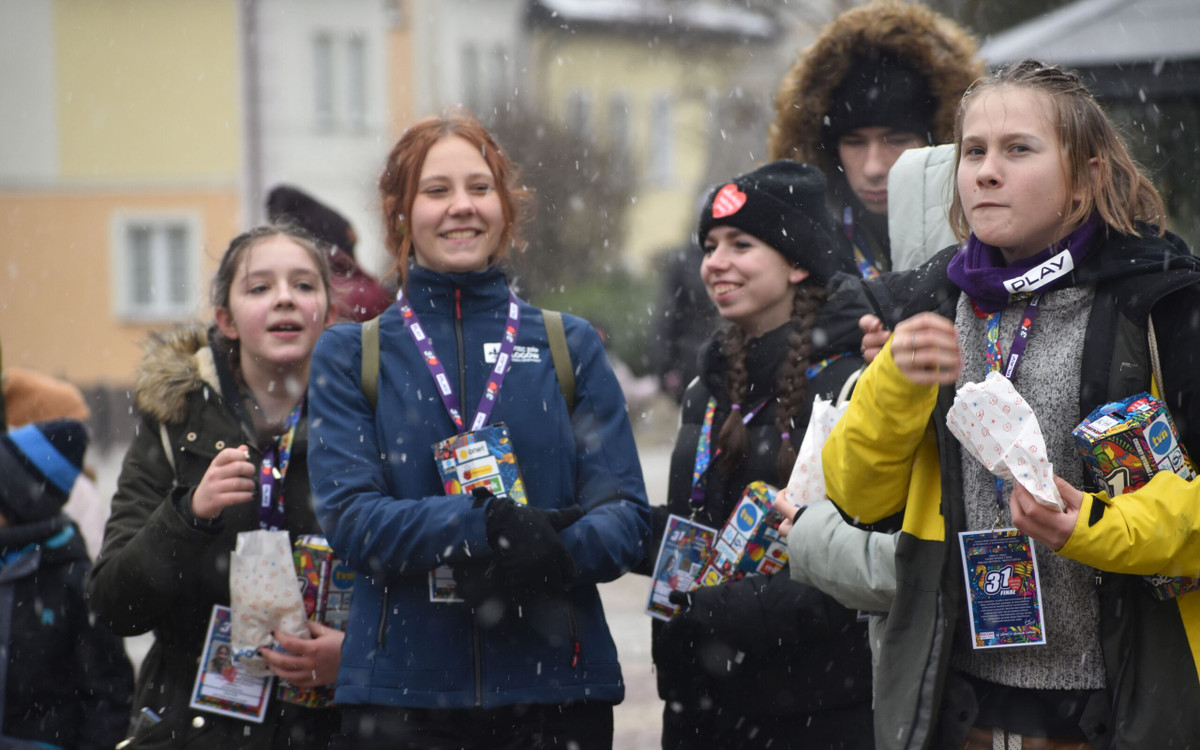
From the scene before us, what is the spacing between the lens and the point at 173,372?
13.8 feet

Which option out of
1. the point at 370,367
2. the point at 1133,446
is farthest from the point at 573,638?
the point at 1133,446

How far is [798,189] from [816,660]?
1427 mm

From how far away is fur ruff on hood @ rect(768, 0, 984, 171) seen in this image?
4844 millimetres

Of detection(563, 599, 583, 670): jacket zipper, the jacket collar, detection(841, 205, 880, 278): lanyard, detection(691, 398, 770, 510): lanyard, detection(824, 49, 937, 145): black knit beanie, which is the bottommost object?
detection(563, 599, 583, 670): jacket zipper

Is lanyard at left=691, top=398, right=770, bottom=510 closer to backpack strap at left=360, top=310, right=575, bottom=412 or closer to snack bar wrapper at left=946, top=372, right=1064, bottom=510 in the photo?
backpack strap at left=360, top=310, right=575, bottom=412

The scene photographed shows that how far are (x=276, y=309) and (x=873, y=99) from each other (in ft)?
7.06

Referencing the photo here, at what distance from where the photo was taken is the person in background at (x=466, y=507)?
3.46m

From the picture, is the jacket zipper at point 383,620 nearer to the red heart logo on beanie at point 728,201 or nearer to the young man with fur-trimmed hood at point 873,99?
the red heart logo on beanie at point 728,201

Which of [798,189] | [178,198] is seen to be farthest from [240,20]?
[798,189]

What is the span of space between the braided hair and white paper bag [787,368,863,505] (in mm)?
349

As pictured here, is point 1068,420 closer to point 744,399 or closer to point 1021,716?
point 1021,716

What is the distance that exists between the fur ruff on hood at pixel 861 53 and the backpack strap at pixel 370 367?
78.0 inches

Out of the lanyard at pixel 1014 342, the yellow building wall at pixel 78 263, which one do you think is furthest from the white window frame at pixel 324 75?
the lanyard at pixel 1014 342

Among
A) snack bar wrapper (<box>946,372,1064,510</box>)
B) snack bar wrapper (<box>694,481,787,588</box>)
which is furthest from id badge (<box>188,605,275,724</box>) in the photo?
snack bar wrapper (<box>946,372,1064,510</box>)
